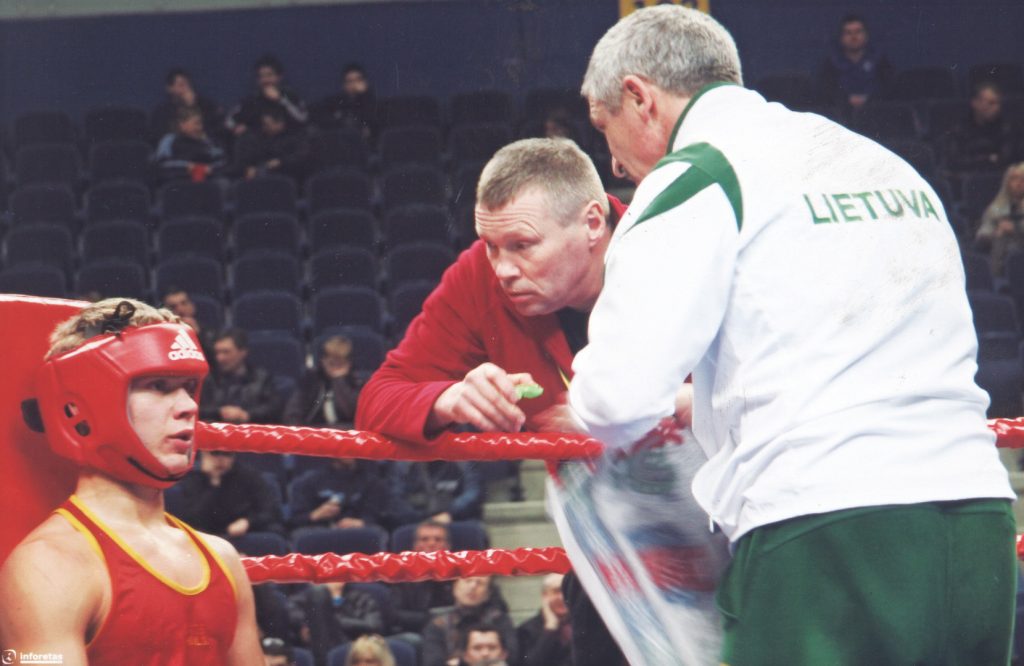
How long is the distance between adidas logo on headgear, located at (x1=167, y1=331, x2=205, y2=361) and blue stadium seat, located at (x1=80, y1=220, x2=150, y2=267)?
252 inches

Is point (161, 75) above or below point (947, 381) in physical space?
above

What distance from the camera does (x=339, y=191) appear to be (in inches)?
341

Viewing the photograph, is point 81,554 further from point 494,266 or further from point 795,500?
point 795,500

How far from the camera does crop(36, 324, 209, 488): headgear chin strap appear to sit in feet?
6.00

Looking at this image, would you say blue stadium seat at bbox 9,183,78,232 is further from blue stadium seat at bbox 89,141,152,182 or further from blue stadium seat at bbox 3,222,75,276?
blue stadium seat at bbox 89,141,152,182

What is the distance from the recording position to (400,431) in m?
2.06

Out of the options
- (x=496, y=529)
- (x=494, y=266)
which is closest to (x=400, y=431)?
(x=494, y=266)

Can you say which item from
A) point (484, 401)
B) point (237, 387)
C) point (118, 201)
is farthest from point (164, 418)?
point (118, 201)

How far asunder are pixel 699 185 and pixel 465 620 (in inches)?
137

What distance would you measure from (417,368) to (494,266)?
0.22m

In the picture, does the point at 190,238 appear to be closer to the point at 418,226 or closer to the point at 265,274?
the point at 265,274

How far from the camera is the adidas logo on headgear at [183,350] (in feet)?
6.21

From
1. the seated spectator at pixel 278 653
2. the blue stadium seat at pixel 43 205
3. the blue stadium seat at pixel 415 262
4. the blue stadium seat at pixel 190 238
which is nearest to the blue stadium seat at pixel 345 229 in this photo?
the blue stadium seat at pixel 415 262

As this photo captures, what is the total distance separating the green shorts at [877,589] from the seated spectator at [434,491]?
4.29 metres
